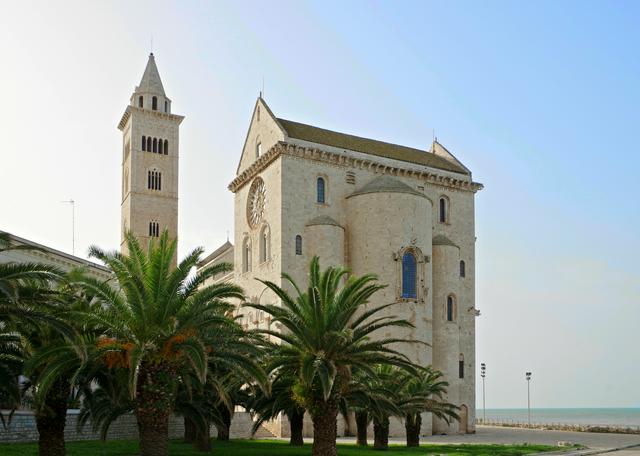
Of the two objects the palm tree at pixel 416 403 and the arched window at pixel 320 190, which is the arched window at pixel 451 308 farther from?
the palm tree at pixel 416 403

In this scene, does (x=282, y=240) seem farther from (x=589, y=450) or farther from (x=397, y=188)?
(x=589, y=450)

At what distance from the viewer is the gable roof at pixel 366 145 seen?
1722 inches

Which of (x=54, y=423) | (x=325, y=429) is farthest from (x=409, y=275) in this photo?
(x=54, y=423)

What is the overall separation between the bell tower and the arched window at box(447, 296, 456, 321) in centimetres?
2877

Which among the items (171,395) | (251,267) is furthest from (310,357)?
(251,267)

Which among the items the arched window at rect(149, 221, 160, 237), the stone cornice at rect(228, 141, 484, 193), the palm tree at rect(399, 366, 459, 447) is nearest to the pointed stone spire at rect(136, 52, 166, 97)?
the arched window at rect(149, 221, 160, 237)

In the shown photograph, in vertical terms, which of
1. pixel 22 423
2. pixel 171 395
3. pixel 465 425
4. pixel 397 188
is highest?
pixel 397 188

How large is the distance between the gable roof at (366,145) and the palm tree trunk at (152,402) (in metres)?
25.1

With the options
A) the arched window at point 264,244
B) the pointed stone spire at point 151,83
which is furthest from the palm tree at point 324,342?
the pointed stone spire at point 151,83

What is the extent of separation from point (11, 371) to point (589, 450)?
21108 millimetres

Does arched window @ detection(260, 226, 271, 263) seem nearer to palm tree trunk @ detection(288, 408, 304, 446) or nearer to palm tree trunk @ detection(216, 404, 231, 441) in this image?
palm tree trunk @ detection(216, 404, 231, 441)

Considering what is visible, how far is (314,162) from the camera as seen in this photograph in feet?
140

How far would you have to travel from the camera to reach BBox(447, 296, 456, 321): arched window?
45406 millimetres

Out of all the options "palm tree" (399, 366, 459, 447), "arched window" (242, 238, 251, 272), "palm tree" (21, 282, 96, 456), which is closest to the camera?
"palm tree" (21, 282, 96, 456)
